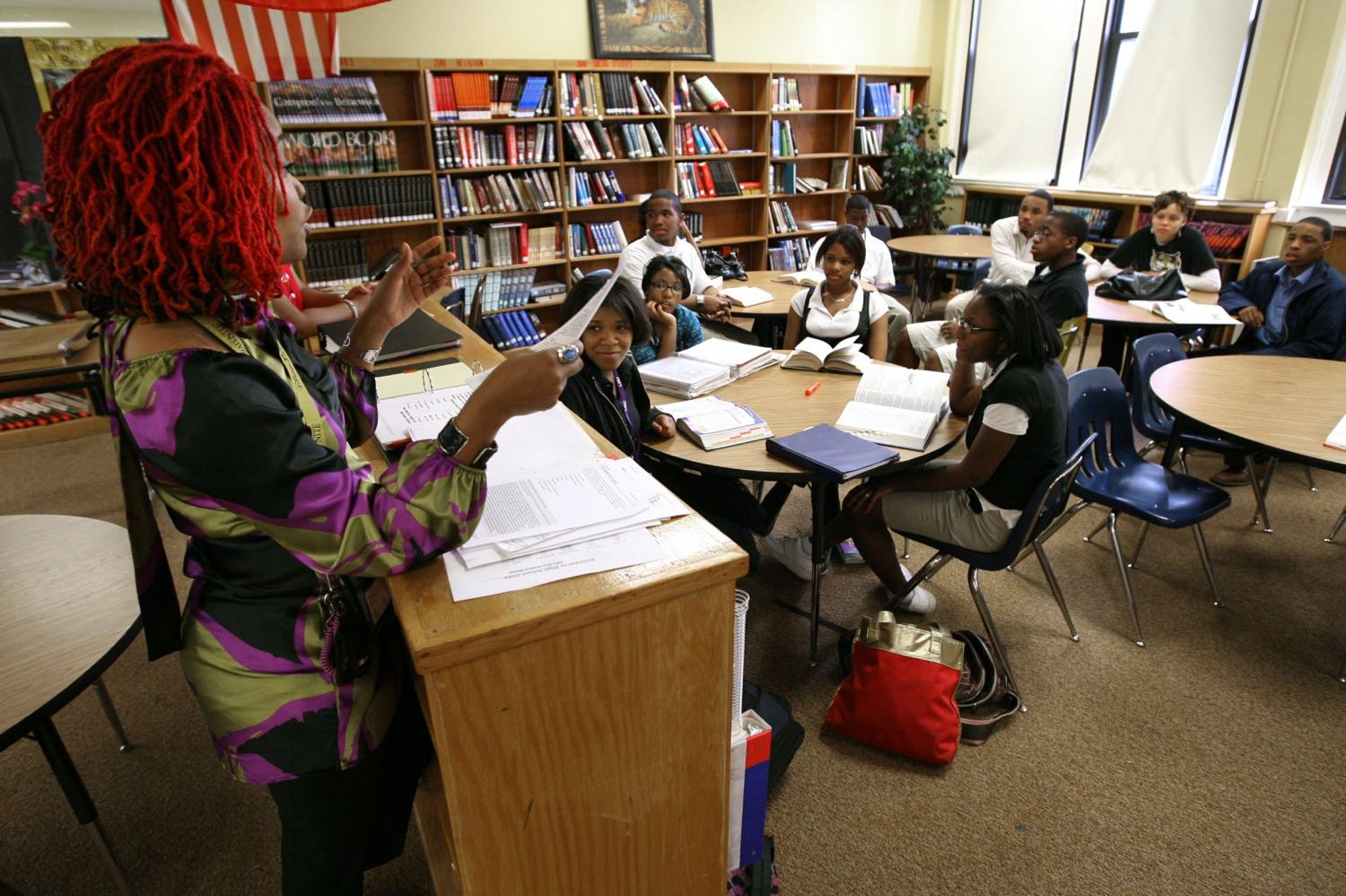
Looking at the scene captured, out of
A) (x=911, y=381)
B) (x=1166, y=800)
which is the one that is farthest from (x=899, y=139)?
(x=1166, y=800)

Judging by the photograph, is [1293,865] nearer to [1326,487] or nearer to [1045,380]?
[1045,380]

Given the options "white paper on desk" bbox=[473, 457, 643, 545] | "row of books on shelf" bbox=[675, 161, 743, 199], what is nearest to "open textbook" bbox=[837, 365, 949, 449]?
"white paper on desk" bbox=[473, 457, 643, 545]

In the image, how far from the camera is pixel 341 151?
4.53 m

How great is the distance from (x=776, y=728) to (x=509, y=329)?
3.88 m

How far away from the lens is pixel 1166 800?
1834 millimetres

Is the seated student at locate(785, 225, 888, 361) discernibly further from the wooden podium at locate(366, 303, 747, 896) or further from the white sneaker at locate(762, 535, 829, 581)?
the wooden podium at locate(366, 303, 747, 896)

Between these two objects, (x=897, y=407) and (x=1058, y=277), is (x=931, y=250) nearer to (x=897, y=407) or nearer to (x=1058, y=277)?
(x=1058, y=277)

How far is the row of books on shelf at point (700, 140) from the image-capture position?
571 cm

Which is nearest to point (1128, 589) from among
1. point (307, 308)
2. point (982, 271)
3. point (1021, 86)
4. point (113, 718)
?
point (982, 271)

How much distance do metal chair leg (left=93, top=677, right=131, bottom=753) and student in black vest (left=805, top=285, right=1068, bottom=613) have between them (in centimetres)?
206

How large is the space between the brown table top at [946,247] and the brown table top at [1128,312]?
1355 millimetres

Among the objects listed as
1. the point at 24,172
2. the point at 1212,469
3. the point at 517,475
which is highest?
the point at 24,172

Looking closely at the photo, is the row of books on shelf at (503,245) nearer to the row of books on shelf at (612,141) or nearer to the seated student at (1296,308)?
the row of books on shelf at (612,141)

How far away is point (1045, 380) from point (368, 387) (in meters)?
1.71
